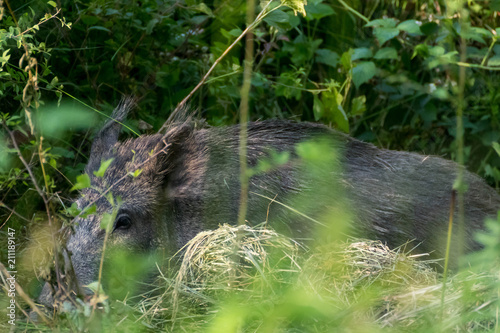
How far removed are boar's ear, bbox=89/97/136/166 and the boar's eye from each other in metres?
0.44

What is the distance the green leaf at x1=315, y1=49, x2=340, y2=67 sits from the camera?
4577 mm

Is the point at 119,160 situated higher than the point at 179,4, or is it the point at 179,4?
the point at 179,4

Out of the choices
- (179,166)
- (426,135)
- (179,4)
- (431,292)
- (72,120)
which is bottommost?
(426,135)

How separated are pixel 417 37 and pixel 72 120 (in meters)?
3.43

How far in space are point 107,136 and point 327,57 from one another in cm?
203

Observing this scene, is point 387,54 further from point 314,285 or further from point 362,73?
point 314,285

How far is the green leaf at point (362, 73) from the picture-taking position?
417 cm

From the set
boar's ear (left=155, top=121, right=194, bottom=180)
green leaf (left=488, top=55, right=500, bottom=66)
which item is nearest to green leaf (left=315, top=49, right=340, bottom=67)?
green leaf (left=488, top=55, right=500, bottom=66)

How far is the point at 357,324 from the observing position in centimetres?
196

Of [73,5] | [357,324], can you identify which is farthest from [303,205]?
[73,5]

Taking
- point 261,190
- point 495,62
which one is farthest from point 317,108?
point 495,62

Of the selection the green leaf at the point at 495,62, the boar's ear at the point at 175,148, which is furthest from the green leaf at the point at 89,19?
the green leaf at the point at 495,62

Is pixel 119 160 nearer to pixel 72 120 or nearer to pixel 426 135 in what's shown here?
pixel 72 120

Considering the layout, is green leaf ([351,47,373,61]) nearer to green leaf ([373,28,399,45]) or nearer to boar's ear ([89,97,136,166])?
green leaf ([373,28,399,45])
